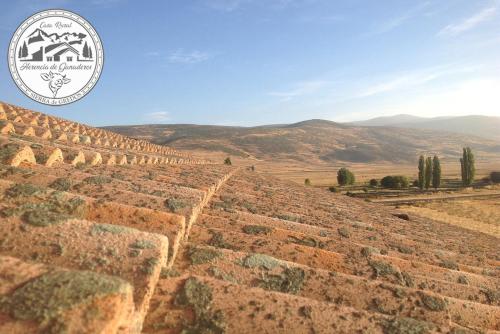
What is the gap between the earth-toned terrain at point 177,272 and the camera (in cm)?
170

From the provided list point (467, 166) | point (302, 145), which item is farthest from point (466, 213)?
point (302, 145)

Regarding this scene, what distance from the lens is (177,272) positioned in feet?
8.26

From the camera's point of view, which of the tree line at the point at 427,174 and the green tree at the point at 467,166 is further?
the green tree at the point at 467,166

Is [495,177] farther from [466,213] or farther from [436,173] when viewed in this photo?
[466,213]

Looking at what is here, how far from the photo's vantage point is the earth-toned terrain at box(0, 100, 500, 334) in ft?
5.57

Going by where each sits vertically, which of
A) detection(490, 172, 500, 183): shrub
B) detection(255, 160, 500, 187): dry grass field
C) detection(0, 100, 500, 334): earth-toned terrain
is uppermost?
detection(0, 100, 500, 334): earth-toned terrain

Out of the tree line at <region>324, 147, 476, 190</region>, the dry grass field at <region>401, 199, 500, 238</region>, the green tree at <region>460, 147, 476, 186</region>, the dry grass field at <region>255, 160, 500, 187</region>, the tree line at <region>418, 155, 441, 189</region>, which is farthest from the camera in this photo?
the dry grass field at <region>255, 160, 500, 187</region>

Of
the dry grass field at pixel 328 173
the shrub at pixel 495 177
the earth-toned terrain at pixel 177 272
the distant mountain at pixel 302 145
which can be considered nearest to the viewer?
the earth-toned terrain at pixel 177 272

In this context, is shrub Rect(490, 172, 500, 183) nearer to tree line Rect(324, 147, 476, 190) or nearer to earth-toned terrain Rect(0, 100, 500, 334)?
tree line Rect(324, 147, 476, 190)

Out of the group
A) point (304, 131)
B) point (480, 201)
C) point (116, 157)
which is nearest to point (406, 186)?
point (480, 201)

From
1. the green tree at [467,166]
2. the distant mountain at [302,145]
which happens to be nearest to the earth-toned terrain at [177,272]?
the green tree at [467,166]

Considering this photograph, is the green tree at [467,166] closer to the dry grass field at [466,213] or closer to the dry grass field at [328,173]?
the dry grass field at [466,213]

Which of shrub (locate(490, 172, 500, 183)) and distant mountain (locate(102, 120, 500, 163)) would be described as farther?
distant mountain (locate(102, 120, 500, 163))

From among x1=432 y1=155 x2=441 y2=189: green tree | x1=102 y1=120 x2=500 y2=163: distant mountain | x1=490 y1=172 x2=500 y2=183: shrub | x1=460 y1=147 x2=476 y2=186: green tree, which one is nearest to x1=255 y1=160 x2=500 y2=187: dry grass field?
x1=490 y1=172 x2=500 y2=183: shrub
